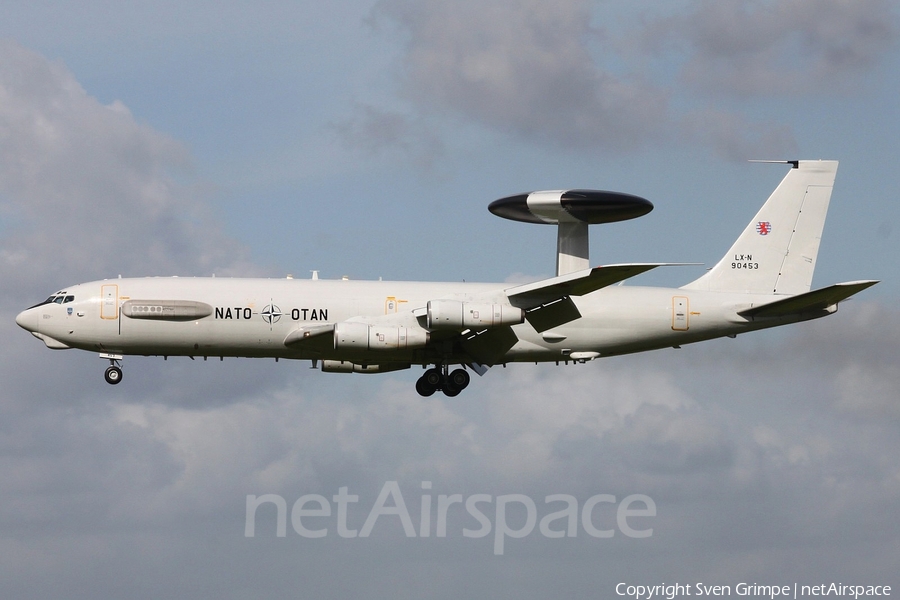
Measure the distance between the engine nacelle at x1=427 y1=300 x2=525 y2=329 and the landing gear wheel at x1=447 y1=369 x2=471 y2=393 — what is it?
4571 mm

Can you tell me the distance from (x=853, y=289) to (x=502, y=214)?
1382cm

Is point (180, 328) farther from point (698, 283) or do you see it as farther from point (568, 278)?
point (698, 283)

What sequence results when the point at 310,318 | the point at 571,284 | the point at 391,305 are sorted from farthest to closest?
the point at 391,305 < the point at 310,318 < the point at 571,284

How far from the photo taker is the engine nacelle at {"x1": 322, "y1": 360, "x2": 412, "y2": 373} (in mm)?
51406

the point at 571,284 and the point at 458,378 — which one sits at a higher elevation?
the point at 571,284

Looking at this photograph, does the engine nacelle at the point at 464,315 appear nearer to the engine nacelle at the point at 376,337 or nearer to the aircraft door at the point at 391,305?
the engine nacelle at the point at 376,337

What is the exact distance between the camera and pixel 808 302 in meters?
48.7

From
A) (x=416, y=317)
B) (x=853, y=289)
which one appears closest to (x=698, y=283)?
(x=853, y=289)

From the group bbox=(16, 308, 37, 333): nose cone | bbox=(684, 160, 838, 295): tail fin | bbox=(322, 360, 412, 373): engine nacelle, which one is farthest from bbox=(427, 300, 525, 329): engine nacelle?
bbox=(16, 308, 37, 333): nose cone

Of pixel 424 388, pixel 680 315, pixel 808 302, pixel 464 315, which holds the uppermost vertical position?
pixel 808 302

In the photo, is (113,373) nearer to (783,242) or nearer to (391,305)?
(391,305)

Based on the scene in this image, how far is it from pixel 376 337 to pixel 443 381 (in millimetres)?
4996

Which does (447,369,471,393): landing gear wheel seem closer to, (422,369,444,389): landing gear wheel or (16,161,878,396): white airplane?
(16,161,878,396): white airplane

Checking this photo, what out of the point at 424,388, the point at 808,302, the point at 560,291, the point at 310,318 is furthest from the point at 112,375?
the point at 808,302
